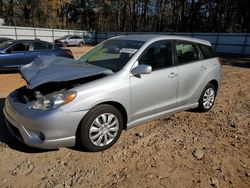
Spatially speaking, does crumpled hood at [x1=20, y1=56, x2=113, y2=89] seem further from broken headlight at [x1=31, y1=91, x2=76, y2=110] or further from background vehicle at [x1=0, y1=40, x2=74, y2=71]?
background vehicle at [x1=0, y1=40, x2=74, y2=71]

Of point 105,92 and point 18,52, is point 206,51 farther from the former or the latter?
point 18,52

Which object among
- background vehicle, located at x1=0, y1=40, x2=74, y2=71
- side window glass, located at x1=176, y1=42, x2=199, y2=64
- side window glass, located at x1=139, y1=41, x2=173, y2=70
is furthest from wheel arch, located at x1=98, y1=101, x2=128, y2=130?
background vehicle, located at x1=0, y1=40, x2=74, y2=71

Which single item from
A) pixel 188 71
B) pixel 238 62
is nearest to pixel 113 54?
pixel 188 71

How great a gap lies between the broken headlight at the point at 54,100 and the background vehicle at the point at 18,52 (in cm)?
725

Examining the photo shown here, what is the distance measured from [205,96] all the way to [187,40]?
121 centimetres

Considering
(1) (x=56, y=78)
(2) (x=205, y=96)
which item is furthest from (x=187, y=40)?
(1) (x=56, y=78)

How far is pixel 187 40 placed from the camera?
5.15 meters

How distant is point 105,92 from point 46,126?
89cm

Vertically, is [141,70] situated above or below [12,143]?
above

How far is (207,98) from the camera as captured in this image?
18.3 ft

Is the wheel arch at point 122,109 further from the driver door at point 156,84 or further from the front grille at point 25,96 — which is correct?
the front grille at point 25,96

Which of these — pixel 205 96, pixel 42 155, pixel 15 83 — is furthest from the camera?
pixel 15 83

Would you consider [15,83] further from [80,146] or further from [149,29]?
[149,29]

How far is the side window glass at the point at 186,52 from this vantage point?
483 cm
